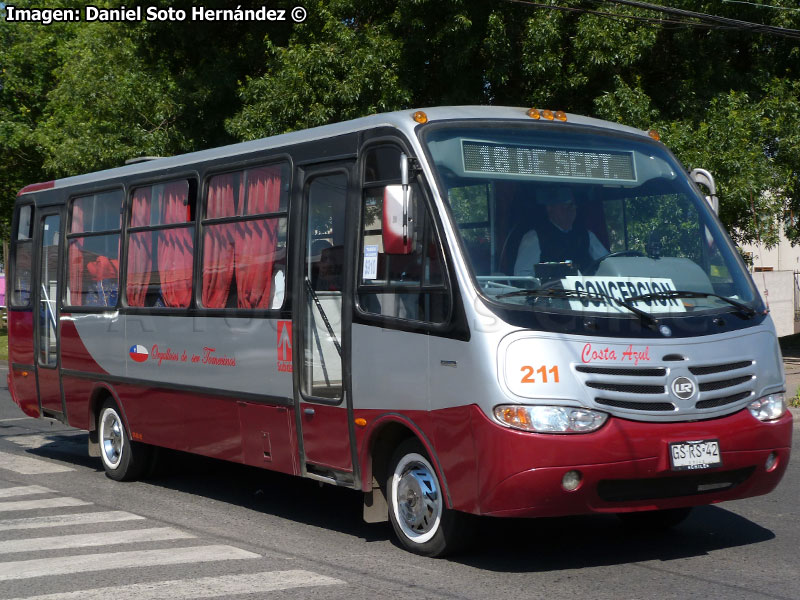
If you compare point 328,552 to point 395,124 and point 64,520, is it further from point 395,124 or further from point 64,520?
point 395,124

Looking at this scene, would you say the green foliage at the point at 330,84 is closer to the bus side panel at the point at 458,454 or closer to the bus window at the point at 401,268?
the bus window at the point at 401,268

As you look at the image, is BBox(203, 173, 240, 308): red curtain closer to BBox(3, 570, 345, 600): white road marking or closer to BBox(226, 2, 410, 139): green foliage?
BBox(3, 570, 345, 600): white road marking

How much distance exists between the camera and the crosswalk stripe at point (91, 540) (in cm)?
788

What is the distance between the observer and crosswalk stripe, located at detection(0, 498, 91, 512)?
31.2ft

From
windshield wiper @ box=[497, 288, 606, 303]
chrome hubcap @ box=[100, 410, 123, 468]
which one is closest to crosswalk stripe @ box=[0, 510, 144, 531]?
chrome hubcap @ box=[100, 410, 123, 468]

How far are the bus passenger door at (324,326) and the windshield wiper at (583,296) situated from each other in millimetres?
1428

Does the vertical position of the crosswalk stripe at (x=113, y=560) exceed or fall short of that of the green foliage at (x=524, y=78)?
it falls short

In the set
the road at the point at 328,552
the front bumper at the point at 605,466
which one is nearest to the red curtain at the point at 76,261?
the road at the point at 328,552

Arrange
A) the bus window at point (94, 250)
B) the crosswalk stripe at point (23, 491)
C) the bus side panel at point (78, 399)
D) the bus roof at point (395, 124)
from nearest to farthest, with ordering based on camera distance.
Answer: the bus roof at point (395, 124) < the crosswalk stripe at point (23, 491) < the bus window at point (94, 250) < the bus side panel at point (78, 399)

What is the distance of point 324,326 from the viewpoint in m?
8.08

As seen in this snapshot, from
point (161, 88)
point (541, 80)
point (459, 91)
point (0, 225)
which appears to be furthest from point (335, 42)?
point (0, 225)

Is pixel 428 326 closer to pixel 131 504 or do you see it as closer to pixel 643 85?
pixel 131 504

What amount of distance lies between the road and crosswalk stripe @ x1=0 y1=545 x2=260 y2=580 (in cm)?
1

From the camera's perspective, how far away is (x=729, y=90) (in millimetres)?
21094
